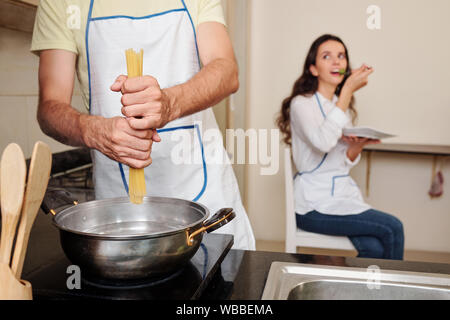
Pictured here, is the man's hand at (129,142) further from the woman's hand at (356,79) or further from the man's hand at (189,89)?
the woman's hand at (356,79)

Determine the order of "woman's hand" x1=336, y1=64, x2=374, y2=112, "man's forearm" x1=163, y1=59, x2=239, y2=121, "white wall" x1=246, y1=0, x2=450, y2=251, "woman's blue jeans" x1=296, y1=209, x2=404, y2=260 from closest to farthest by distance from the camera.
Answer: "man's forearm" x1=163, y1=59, x2=239, y2=121
"woman's blue jeans" x1=296, y1=209, x2=404, y2=260
"woman's hand" x1=336, y1=64, x2=374, y2=112
"white wall" x1=246, y1=0, x2=450, y2=251

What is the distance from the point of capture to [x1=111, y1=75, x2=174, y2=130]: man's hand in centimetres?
62

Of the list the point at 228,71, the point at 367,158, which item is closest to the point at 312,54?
the point at 367,158

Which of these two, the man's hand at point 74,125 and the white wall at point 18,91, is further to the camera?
the white wall at point 18,91

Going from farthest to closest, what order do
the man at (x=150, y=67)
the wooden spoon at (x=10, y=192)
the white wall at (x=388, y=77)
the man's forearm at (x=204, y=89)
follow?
1. the white wall at (x=388, y=77)
2. the man at (x=150, y=67)
3. the man's forearm at (x=204, y=89)
4. the wooden spoon at (x=10, y=192)

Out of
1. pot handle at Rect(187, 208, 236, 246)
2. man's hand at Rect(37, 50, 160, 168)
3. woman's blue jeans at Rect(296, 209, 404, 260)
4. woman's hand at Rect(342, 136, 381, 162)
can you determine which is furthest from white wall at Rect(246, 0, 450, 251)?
pot handle at Rect(187, 208, 236, 246)

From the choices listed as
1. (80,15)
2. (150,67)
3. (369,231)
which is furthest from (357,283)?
(369,231)

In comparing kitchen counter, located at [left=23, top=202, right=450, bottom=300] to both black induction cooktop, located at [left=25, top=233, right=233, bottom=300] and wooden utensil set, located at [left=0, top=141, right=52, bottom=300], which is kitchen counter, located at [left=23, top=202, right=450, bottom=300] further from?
wooden utensil set, located at [left=0, top=141, right=52, bottom=300]

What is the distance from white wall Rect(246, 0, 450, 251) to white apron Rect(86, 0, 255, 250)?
1.87 metres

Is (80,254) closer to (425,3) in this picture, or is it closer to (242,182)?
(242,182)

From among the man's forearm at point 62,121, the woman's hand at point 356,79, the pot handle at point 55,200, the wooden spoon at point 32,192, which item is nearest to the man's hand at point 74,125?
the man's forearm at point 62,121

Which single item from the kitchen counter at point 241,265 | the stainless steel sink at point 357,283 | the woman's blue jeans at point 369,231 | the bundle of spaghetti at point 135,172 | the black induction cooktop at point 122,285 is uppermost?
the bundle of spaghetti at point 135,172

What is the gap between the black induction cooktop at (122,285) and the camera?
0.51 m

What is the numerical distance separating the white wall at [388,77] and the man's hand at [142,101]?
2.30 m
